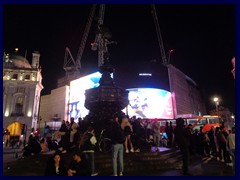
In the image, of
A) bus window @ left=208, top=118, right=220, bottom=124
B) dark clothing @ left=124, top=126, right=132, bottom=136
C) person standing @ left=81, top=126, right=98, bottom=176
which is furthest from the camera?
bus window @ left=208, top=118, right=220, bottom=124

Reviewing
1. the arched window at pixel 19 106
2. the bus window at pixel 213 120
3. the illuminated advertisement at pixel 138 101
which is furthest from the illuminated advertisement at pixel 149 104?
the arched window at pixel 19 106

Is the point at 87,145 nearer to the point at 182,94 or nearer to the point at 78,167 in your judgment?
the point at 78,167

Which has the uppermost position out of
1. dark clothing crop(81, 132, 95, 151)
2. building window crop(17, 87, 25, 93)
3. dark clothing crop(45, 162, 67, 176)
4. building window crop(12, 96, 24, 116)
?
building window crop(17, 87, 25, 93)

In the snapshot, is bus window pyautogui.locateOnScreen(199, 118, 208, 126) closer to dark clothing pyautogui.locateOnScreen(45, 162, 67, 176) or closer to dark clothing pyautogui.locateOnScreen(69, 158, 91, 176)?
dark clothing pyautogui.locateOnScreen(69, 158, 91, 176)

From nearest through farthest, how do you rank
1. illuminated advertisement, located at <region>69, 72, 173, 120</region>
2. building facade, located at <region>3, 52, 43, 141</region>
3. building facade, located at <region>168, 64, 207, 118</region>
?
building facade, located at <region>3, 52, 43, 141</region>
illuminated advertisement, located at <region>69, 72, 173, 120</region>
building facade, located at <region>168, 64, 207, 118</region>

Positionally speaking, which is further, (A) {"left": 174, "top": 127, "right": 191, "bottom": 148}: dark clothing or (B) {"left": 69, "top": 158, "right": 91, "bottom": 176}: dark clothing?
(A) {"left": 174, "top": 127, "right": 191, "bottom": 148}: dark clothing

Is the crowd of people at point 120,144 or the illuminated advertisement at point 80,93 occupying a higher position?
the illuminated advertisement at point 80,93

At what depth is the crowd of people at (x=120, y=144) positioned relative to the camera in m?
5.38

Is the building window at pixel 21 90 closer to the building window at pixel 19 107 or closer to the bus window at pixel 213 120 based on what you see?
the building window at pixel 19 107

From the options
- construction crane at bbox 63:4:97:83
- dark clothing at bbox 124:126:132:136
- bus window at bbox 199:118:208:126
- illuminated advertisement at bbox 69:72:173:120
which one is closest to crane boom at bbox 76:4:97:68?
construction crane at bbox 63:4:97:83

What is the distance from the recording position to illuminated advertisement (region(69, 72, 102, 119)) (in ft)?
143

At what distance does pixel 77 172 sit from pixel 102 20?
67.9 m

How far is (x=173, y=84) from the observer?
217 feet

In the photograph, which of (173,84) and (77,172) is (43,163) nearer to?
(77,172)
